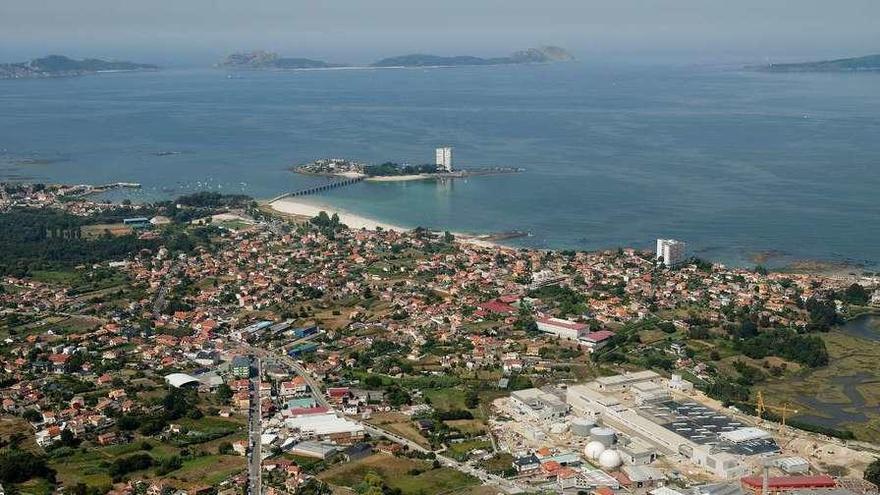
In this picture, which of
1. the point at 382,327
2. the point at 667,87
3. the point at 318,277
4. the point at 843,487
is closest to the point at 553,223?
the point at 318,277

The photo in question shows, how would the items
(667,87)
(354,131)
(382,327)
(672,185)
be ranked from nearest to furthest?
(382,327), (672,185), (354,131), (667,87)

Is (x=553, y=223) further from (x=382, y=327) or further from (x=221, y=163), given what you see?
(x=221, y=163)

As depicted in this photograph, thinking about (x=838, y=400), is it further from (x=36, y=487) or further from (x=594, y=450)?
(x=36, y=487)

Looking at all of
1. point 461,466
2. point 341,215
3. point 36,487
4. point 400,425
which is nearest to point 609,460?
point 461,466

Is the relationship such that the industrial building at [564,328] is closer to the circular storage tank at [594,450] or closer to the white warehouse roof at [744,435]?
the white warehouse roof at [744,435]

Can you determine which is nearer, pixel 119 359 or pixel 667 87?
pixel 119 359

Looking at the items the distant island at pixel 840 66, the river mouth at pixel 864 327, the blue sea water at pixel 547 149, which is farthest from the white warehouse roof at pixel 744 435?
the distant island at pixel 840 66
